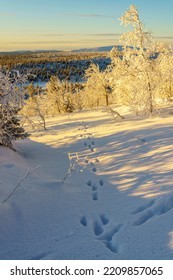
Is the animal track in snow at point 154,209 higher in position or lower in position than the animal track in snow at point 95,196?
higher

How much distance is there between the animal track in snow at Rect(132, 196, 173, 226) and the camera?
594cm

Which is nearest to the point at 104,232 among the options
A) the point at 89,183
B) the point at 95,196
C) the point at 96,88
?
the point at 95,196

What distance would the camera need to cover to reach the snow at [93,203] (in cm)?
514

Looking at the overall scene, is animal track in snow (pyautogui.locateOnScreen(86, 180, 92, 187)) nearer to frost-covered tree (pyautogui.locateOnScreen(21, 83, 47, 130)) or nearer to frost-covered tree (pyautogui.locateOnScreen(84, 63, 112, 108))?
frost-covered tree (pyautogui.locateOnScreen(21, 83, 47, 130))

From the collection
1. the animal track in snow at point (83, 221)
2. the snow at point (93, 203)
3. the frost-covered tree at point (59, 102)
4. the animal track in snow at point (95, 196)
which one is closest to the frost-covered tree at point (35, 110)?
the frost-covered tree at point (59, 102)

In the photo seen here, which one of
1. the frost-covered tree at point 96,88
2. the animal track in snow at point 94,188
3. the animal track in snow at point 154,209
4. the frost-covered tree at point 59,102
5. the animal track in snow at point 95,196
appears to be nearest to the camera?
the animal track in snow at point 154,209

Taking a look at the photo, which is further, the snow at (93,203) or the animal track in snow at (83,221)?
the animal track in snow at (83,221)

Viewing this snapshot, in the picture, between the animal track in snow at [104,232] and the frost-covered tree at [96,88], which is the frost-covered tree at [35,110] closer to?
the animal track in snow at [104,232]

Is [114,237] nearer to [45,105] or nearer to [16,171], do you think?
[16,171]

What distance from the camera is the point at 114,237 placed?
545 centimetres

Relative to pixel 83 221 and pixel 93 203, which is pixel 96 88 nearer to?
pixel 93 203

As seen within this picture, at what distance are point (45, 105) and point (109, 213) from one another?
25795 mm

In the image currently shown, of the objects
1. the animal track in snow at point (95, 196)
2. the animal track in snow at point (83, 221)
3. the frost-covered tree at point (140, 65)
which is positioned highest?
the frost-covered tree at point (140, 65)

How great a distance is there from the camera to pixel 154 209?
243 inches
